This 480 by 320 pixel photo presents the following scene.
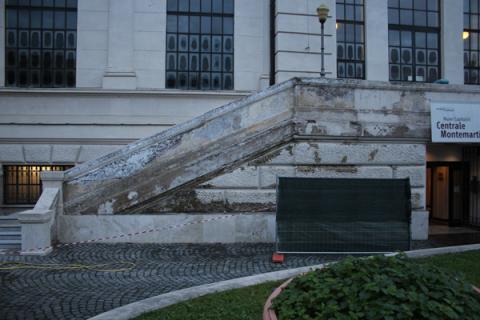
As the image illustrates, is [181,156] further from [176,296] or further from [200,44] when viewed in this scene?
[200,44]

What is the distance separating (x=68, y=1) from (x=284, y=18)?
8.10 meters

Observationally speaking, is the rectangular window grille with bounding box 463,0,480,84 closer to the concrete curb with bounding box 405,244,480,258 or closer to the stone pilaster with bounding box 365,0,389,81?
the stone pilaster with bounding box 365,0,389,81

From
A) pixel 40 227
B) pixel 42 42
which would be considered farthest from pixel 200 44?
pixel 40 227

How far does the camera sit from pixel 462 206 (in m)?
15.9

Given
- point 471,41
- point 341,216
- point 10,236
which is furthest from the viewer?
point 471,41

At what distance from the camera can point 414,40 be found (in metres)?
20.5

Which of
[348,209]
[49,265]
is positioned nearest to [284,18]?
[348,209]

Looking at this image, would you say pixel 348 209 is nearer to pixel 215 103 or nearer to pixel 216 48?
pixel 215 103

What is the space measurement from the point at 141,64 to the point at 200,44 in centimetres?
243

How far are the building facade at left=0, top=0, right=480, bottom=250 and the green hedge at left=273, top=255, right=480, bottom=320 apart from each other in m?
12.0

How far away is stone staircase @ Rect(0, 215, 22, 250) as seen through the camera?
10.7m

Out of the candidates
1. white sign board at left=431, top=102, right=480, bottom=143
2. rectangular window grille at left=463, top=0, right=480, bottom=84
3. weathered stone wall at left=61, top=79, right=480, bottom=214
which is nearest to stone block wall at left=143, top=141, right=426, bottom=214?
weathered stone wall at left=61, top=79, right=480, bottom=214

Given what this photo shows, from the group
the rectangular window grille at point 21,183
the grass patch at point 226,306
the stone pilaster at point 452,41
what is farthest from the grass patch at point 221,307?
the stone pilaster at point 452,41

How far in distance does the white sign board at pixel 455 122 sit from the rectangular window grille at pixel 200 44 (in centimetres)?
833
